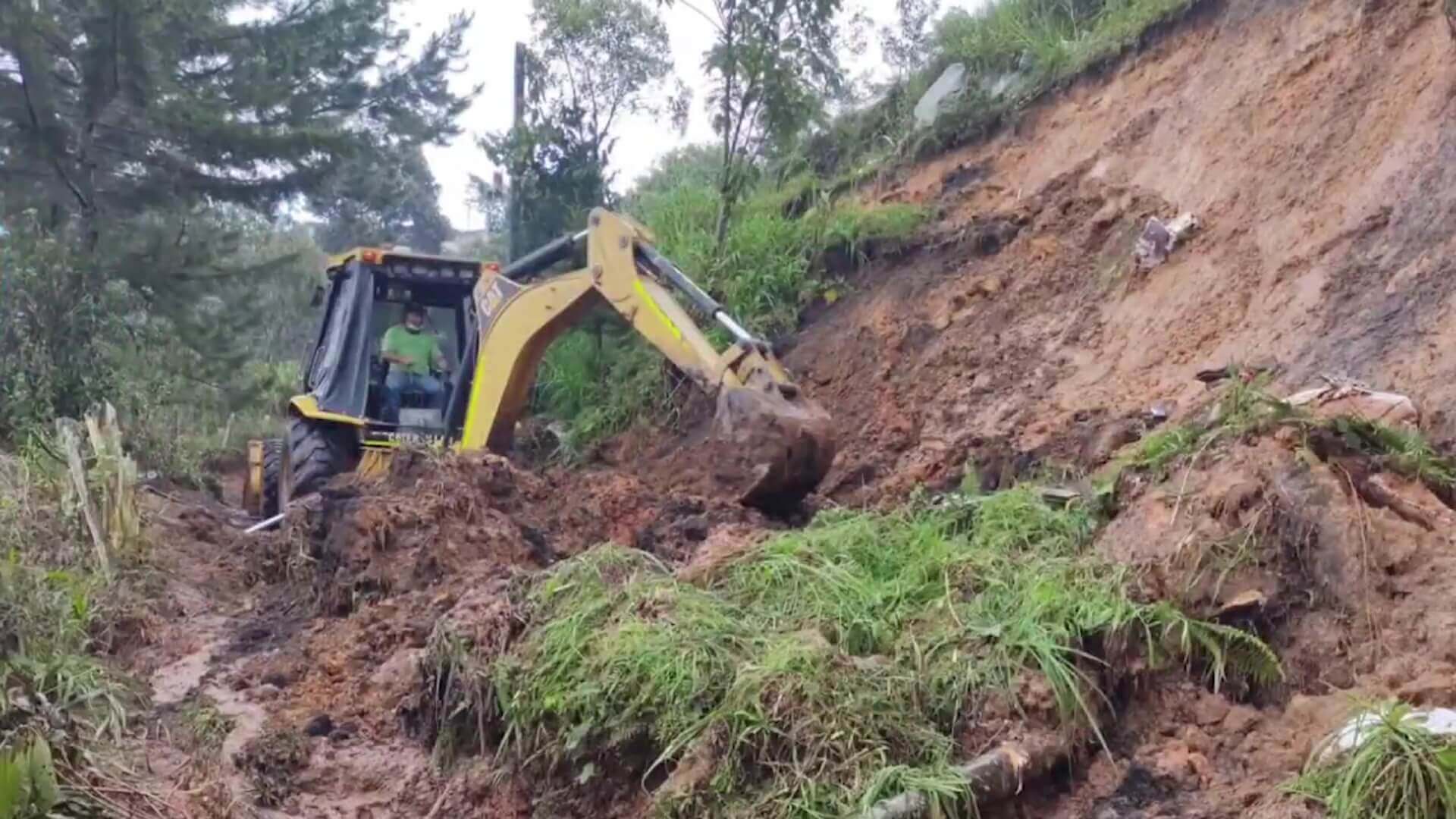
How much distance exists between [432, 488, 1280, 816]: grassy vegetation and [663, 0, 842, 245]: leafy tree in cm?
605

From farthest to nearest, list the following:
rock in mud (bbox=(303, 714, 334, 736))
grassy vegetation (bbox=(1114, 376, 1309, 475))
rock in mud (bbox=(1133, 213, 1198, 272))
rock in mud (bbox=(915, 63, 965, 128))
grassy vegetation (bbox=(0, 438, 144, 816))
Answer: rock in mud (bbox=(915, 63, 965, 128)) < rock in mud (bbox=(1133, 213, 1198, 272)) < rock in mud (bbox=(303, 714, 334, 736)) < grassy vegetation (bbox=(1114, 376, 1309, 475)) < grassy vegetation (bbox=(0, 438, 144, 816))

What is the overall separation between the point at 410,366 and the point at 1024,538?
5.42 meters

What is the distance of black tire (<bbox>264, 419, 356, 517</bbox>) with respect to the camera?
890 cm

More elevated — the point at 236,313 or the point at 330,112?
the point at 330,112

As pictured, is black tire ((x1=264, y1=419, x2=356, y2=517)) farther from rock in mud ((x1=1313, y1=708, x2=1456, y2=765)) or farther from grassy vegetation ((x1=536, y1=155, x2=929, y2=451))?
rock in mud ((x1=1313, y1=708, x2=1456, y2=765))

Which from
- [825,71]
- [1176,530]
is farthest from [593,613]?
[825,71]

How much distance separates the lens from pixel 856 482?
7945 mm

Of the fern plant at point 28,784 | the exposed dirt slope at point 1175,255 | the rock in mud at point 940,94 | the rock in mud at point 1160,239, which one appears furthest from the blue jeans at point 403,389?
the fern plant at point 28,784

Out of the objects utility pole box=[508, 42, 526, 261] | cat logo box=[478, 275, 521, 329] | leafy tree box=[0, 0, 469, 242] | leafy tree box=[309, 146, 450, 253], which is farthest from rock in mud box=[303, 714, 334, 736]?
leafy tree box=[309, 146, 450, 253]

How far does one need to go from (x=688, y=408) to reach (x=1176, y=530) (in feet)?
18.3

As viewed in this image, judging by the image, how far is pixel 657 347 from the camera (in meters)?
7.92

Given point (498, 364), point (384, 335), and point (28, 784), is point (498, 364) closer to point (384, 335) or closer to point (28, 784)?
point (384, 335)

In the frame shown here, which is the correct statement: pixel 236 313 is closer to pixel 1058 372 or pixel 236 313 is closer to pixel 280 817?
pixel 1058 372

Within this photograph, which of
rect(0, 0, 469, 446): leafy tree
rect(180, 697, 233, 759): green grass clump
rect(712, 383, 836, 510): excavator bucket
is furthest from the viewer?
rect(0, 0, 469, 446): leafy tree
